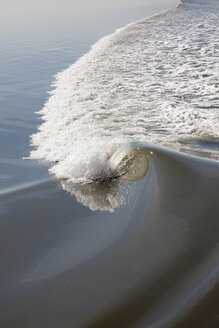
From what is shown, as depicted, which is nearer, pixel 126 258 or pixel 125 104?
pixel 126 258

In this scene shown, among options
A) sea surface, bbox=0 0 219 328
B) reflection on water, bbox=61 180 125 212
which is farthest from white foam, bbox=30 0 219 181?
reflection on water, bbox=61 180 125 212

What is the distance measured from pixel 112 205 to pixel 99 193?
32cm

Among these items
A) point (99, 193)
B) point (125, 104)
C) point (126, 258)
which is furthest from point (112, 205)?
point (125, 104)

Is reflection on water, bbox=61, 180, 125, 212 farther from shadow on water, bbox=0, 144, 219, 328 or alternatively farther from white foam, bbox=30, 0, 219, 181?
white foam, bbox=30, 0, 219, 181

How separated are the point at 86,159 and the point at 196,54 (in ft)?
27.7

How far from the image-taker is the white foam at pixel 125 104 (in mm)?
5051

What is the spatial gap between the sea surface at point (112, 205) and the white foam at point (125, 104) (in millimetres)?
33

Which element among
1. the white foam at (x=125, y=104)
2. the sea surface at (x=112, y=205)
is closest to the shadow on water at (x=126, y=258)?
the sea surface at (x=112, y=205)

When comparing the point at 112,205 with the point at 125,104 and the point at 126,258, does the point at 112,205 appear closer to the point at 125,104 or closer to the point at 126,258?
the point at 126,258

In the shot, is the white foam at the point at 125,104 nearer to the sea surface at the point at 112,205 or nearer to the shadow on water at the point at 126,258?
the sea surface at the point at 112,205

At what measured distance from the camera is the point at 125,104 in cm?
714

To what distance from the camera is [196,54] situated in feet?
37.7

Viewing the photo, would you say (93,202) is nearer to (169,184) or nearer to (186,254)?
(169,184)

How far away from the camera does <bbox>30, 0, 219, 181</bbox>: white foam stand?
16.6 feet
